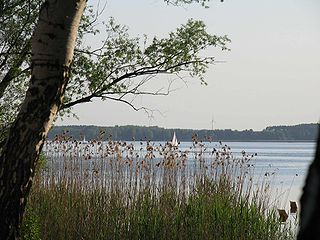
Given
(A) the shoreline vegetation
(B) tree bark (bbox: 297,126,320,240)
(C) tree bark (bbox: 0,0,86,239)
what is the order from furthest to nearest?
1. (A) the shoreline vegetation
2. (C) tree bark (bbox: 0,0,86,239)
3. (B) tree bark (bbox: 297,126,320,240)

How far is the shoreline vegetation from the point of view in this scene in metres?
7.20

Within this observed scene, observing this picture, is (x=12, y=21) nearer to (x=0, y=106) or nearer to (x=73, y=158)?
(x=0, y=106)

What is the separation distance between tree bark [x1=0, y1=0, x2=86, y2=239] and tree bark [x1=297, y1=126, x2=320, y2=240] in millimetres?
3024

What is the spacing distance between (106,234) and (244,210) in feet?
4.59

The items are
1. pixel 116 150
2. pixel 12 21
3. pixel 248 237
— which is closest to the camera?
pixel 248 237

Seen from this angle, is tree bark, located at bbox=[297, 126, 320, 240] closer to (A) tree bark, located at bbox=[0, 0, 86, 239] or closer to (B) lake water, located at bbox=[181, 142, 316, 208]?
(B) lake water, located at bbox=[181, 142, 316, 208]

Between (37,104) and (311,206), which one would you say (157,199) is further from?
(311,206)

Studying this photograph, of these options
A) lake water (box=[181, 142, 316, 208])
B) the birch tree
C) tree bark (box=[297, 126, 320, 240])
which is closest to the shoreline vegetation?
lake water (box=[181, 142, 316, 208])

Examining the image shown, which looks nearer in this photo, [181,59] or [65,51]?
[65,51]

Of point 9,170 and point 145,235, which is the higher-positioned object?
point 9,170

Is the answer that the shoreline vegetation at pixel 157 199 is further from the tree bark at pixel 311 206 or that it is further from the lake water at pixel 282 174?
the tree bark at pixel 311 206

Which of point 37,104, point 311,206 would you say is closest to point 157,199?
point 37,104

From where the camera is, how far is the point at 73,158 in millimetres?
8086

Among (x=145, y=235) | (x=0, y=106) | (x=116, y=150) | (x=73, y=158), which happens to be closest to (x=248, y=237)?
(x=145, y=235)
